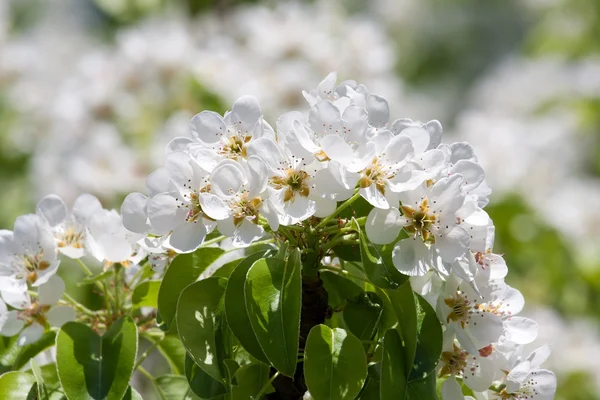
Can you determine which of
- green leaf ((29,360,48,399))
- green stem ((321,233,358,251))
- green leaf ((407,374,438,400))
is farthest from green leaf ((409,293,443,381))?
green leaf ((29,360,48,399))

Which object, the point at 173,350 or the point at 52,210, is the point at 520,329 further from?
the point at 52,210

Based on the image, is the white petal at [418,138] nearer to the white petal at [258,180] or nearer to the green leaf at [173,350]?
the white petal at [258,180]

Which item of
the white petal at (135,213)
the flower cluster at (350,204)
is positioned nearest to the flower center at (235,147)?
the flower cluster at (350,204)

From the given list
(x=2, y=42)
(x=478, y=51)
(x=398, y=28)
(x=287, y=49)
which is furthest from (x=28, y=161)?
(x=478, y=51)

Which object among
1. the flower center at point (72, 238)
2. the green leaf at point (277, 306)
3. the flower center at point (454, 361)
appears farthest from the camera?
the flower center at point (72, 238)

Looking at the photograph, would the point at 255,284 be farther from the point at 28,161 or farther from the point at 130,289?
the point at 28,161

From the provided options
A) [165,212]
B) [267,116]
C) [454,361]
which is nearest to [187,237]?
[165,212]

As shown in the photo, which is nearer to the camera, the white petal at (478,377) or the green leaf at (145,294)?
the white petal at (478,377)
